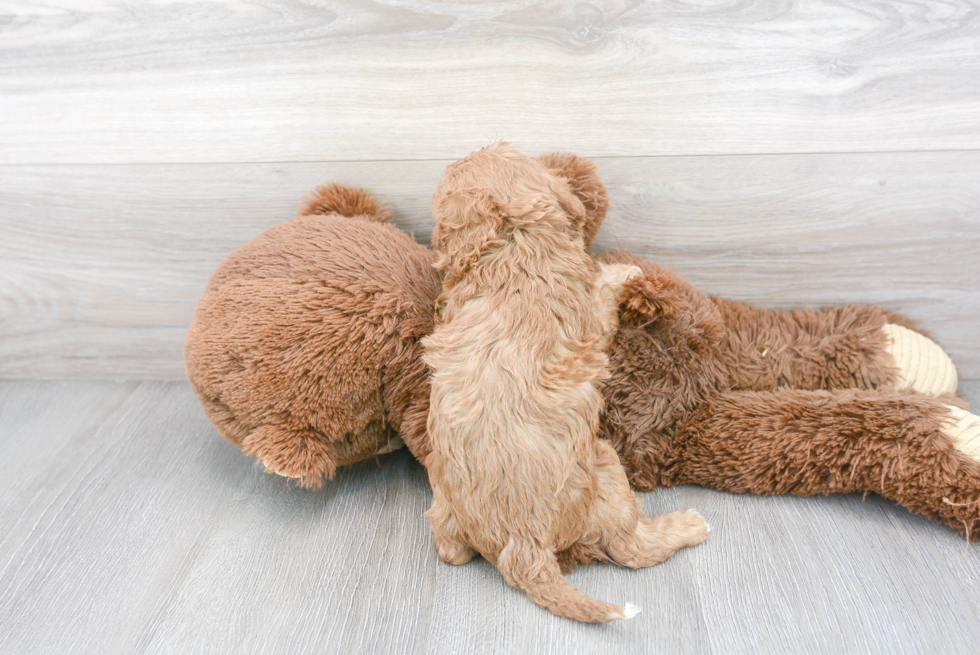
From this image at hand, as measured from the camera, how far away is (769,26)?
3.44 ft

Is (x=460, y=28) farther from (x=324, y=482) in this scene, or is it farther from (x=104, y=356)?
(x=104, y=356)

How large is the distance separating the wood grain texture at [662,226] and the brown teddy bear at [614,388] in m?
0.13

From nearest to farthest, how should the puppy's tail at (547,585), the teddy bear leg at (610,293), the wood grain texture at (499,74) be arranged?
the puppy's tail at (547,585)
the teddy bear leg at (610,293)
the wood grain texture at (499,74)

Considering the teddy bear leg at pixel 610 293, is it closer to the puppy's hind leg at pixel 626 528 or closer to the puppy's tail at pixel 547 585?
the puppy's hind leg at pixel 626 528

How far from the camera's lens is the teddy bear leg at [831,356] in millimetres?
1108

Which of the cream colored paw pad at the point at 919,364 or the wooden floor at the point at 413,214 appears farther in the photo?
the cream colored paw pad at the point at 919,364

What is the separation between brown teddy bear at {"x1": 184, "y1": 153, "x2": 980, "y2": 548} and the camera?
3.15 ft

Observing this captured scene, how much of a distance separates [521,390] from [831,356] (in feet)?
2.08

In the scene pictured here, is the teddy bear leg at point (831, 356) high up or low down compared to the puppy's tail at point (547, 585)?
up

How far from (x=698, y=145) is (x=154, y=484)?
109 centimetres

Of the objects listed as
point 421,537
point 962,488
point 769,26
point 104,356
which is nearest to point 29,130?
point 104,356

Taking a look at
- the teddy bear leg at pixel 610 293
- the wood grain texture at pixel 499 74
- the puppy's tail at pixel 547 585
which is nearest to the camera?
the puppy's tail at pixel 547 585

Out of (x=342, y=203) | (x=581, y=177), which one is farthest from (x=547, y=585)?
(x=342, y=203)

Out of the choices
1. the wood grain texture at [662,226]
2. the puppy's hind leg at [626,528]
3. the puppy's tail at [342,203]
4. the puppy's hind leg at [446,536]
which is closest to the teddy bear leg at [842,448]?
the puppy's hind leg at [626,528]
